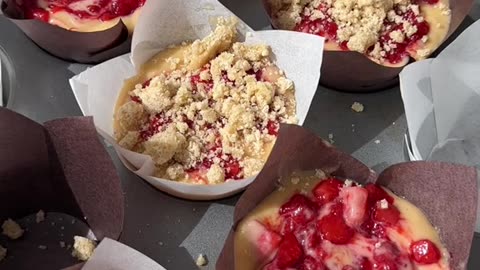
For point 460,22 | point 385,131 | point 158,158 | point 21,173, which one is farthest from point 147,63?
point 460,22

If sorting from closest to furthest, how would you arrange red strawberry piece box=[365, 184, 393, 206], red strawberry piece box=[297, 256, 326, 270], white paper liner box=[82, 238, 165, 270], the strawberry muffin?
white paper liner box=[82, 238, 165, 270], red strawberry piece box=[297, 256, 326, 270], red strawberry piece box=[365, 184, 393, 206], the strawberry muffin

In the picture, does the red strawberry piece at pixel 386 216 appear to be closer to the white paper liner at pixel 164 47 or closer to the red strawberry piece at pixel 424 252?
A: the red strawberry piece at pixel 424 252

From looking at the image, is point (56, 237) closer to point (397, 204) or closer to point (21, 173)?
point (21, 173)

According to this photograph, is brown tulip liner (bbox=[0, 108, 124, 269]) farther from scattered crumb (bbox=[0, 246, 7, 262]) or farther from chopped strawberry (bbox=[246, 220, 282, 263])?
chopped strawberry (bbox=[246, 220, 282, 263])

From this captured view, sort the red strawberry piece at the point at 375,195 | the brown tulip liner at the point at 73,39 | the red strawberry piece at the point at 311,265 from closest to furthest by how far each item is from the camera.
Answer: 1. the red strawberry piece at the point at 311,265
2. the red strawberry piece at the point at 375,195
3. the brown tulip liner at the point at 73,39

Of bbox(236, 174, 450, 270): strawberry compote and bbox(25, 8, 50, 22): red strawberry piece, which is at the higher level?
bbox(25, 8, 50, 22): red strawberry piece

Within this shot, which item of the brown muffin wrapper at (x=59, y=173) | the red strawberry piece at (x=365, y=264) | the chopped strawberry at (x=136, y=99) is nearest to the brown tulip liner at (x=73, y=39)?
the chopped strawberry at (x=136, y=99)

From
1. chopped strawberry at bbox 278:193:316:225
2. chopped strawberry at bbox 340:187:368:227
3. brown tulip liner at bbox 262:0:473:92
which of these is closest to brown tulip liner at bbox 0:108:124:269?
chopped strawberry at bbox 278:193:316:225
